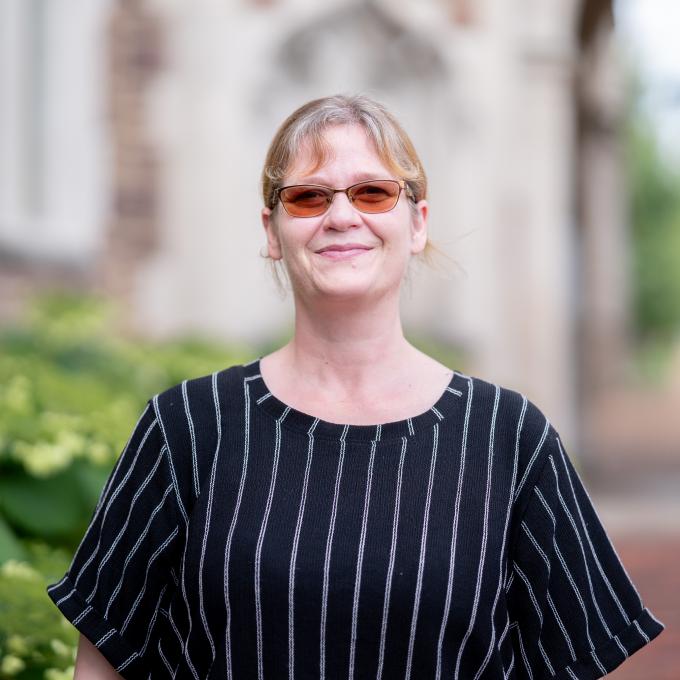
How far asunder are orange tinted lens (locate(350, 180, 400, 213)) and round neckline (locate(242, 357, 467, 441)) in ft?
1.03

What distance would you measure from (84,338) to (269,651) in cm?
414

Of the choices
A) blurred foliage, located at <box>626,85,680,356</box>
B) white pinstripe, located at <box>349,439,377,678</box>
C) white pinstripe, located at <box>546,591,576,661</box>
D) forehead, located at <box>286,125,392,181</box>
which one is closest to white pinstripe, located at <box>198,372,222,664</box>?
Result: white pinstripe, located at <box>349,439,377,678</box>

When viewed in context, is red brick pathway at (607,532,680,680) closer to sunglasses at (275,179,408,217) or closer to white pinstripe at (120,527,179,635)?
white pinstripe at (120,527,179,635)

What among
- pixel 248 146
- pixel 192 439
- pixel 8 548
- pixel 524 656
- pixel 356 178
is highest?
pixel 356 178

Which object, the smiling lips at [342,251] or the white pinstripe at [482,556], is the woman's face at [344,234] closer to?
the smiling lips at [342,251]

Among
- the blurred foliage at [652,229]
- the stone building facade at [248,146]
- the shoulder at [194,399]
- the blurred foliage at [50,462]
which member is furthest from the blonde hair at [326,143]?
the blurred foliage at [652,229]

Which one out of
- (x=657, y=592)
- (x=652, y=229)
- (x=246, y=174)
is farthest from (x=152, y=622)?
(x=652, y=229)

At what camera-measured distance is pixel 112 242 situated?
7.59m

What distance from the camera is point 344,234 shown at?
6.03 ft

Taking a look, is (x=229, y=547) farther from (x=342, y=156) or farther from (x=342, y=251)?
(x=342, y=156)

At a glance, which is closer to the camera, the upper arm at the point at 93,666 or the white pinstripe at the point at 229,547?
the white pinstripe at the point at 229,547

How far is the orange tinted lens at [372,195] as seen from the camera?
1.83 meters

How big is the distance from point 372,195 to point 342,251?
97mm

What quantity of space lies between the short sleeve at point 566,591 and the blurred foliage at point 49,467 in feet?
3.09
